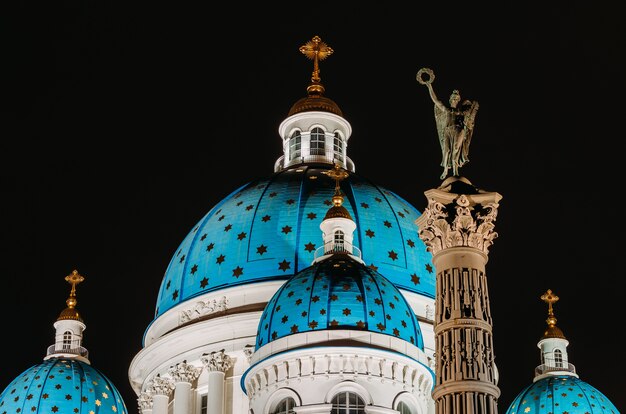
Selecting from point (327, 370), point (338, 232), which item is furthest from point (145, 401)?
point (327, 370)

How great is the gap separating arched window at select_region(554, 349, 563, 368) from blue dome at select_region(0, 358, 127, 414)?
16.7m

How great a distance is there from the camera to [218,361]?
63.8 metres

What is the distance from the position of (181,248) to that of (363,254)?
8176 millimetres

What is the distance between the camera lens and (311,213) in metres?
66.1

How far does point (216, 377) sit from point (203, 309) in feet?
9.54

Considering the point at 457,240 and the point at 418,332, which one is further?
the point at 418,332

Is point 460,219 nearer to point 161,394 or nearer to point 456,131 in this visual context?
point 456,131

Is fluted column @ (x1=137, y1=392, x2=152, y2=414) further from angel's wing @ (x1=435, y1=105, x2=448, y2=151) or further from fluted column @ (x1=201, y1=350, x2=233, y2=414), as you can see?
angel's wing @ (x1=435, y1=105, x2=448, y2=151)

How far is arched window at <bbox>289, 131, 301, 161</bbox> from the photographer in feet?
239

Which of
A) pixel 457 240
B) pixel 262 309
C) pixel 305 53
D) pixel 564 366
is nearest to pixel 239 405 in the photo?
pixel 262 309

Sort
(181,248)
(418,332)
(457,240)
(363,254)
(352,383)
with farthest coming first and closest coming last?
(181,248)
(363,254)
(418,332)
(352,383)
(457,240)

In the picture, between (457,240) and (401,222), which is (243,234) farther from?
(457,240)

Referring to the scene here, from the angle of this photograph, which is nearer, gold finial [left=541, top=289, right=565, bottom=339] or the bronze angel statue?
the bronze angel statue

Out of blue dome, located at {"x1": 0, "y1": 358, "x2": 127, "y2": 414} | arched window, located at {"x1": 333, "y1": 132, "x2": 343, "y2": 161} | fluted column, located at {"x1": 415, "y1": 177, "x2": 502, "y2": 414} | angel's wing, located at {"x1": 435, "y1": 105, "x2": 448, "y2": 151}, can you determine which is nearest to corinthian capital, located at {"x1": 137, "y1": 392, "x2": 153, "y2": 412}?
blue dome, located at {"x1": 0, "y1": 358, "x2": 127, "y2": 414}
